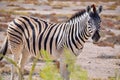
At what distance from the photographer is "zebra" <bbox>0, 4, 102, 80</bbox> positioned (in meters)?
8.20

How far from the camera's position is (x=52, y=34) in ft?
27.5

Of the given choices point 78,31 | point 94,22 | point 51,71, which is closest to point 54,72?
point 51,71

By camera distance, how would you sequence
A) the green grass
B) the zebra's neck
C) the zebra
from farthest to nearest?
the zebra's neck → the zebra → the green grass

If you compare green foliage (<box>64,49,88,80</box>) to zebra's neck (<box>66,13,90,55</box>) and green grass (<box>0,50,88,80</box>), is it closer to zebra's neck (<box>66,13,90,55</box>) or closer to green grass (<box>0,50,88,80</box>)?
green grass (<box>0,50,88,80</box>)

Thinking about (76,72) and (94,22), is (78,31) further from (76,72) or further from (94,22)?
(76,72)

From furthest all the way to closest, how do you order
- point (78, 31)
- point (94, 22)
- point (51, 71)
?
point (78, 31), point (94, 22), point (51, 71)

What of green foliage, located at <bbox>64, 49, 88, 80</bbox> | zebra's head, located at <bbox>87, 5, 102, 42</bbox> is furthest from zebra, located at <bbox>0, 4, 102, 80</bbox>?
green foliage, located at <bbox>64, 49, 88, 80</bbox>

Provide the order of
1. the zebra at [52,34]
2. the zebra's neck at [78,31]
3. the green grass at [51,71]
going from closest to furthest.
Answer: the green grass at [51,71], the zebra at [52,34], the zebra's neck at [78,31]

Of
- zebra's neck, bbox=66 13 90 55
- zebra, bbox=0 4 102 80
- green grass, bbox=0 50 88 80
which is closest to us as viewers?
green grass, bbox=0 50 88 80

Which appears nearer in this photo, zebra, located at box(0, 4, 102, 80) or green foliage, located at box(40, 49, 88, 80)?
green foliage, located at box(40, 49, 88, 80)

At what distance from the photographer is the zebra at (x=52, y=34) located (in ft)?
26.9

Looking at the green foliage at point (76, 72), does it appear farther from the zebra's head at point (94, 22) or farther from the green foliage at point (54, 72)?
the zebra's head at point (94, 22)

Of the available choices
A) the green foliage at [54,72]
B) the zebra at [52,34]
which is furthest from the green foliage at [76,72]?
the zebra at [52,34]

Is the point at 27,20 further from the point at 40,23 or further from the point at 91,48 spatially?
the point at 91,48
